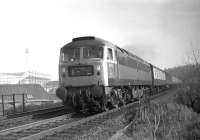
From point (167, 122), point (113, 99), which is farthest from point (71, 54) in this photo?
point (167, 122)

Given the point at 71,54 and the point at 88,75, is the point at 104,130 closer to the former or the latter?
the point at 88,75

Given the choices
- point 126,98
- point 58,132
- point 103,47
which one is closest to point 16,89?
point 126,98

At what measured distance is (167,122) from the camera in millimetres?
10203

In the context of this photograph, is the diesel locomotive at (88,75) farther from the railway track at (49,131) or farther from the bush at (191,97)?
the bush at (191,97)

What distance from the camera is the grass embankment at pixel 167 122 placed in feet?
26.7

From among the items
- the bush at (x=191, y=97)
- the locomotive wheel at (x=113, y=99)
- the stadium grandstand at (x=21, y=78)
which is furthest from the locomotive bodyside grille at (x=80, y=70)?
the stadium grandstand at (x=21, y=78)

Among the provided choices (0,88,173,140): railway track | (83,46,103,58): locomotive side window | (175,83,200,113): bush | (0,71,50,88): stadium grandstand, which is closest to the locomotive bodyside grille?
(83,46,103,58): locomotive side window

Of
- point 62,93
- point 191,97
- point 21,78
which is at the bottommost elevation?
point 191,97

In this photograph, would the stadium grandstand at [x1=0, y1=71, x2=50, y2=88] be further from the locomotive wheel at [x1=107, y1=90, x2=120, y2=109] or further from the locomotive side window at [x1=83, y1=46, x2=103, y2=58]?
the locomotive side window at [x1=83, y1=46, x2=103, y2=58]

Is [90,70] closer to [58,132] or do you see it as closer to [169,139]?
[58,132]

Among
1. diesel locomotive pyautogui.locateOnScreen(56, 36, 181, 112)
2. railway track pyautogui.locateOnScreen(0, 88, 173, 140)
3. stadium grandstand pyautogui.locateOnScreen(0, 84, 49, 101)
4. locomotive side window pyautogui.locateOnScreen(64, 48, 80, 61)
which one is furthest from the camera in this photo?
stadium grandstand pyautogui.locateOnScreen(0, 84, 49, 101)

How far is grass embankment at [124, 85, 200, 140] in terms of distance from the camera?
813 centimetres

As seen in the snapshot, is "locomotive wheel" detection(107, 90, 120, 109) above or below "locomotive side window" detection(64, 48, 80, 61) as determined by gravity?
below

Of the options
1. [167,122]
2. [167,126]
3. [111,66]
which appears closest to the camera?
[167,126]
